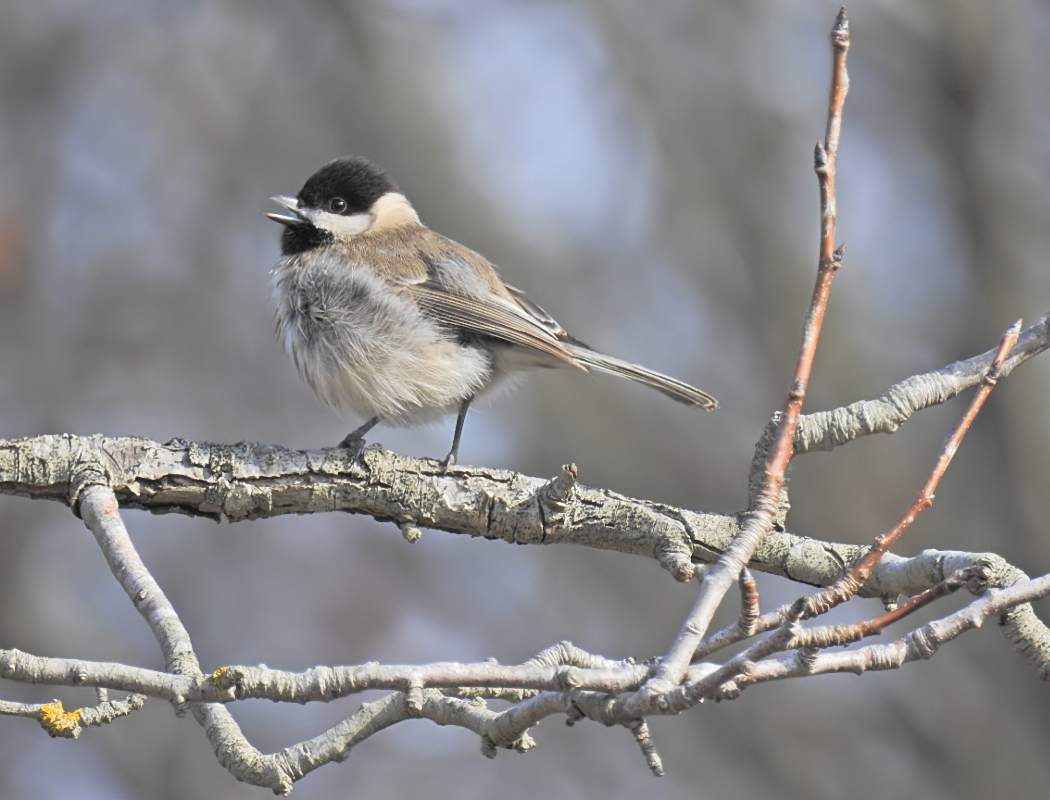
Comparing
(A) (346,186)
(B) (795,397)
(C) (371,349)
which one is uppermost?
(A) (346,186)

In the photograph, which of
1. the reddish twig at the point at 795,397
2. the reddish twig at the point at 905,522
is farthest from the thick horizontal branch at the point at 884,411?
the reddish twig at the point at 795,397

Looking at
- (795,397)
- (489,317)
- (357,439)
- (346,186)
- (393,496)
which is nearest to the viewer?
(795,397)

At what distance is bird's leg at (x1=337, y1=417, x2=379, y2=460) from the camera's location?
348cm

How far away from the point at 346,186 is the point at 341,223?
0.21 meters

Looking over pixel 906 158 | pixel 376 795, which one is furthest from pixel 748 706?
pixel 906 158

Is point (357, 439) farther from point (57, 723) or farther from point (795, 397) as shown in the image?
point (795, 397)

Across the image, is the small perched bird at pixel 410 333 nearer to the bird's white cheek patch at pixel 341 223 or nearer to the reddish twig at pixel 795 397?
the bird's white cheek patch at pixel 341 223

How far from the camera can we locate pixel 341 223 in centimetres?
509

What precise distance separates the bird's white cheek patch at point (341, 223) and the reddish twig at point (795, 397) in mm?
3340

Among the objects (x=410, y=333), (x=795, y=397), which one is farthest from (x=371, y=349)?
(x=795, y=397)

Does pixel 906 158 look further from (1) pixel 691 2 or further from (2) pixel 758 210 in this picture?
(1) pixel 691 2

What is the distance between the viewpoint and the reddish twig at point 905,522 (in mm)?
1865

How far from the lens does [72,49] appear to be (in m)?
7.91

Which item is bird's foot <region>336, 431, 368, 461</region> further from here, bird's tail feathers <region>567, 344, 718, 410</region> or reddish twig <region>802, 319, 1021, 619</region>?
reddish twig <region>802, 319, 1021, 619</region>
